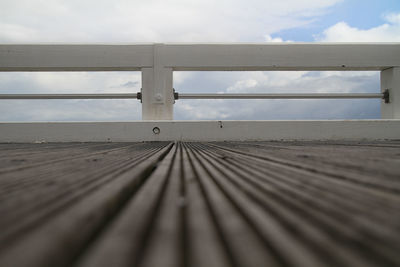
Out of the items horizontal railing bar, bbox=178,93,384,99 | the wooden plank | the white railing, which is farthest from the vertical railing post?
the wooden plank

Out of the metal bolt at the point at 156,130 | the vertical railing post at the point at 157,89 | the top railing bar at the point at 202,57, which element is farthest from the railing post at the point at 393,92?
the metal bolt at the point at 156,130

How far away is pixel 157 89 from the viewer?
155 inches

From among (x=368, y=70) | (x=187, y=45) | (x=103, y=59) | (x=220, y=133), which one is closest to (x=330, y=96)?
(x=368, y=70)

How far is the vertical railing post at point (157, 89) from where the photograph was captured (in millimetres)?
3934

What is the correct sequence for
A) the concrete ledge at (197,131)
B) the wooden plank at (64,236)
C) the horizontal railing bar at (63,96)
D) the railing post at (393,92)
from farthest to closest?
the railing post at (393,92)
the horizontal railing bar at (63,96)
the concrete ledge at (197,131)
the wooden plank at (64,236)

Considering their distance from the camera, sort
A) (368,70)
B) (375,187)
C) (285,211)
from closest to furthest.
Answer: (285,211) < (375,187) < (368,70)

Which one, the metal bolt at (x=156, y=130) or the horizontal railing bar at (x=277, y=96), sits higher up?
the horizontal railing bar at (x=277, y=96)

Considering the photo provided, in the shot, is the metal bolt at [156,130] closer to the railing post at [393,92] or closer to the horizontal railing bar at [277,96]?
the horizontal railing bar at [277,96]

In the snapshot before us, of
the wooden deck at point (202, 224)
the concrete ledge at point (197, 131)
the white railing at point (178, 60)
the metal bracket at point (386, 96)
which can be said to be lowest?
the wooden deck at point (202, 224)

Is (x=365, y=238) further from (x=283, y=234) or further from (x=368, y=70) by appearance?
(x=368, y=70)

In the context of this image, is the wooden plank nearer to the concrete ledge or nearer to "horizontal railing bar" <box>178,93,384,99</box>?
the concrete ledge

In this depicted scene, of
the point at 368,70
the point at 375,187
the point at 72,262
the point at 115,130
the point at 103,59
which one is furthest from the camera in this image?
the point at 368,70

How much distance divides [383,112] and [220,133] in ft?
9.43

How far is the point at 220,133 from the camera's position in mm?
3643
